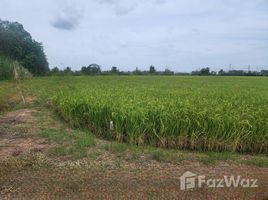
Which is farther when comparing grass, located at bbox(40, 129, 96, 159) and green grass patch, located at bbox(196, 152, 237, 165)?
grass, located at bbox(40, 129, 96, 159)

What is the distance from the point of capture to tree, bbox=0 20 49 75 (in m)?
28.8

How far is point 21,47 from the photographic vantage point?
29.6 m

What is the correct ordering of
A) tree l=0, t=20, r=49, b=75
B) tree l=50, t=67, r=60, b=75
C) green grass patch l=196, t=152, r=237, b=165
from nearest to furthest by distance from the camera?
green grass patch l=196, t=152, r=237, b=165, tree l=0, t=20, r=49, b=75, tree l=50, t=67, r=60, b=75

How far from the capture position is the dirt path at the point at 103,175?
384 centimetres

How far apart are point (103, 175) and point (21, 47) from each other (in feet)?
90.0

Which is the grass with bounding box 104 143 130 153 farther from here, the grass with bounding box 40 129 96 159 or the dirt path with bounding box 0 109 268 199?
the grass with bounding box 40 129 96 159

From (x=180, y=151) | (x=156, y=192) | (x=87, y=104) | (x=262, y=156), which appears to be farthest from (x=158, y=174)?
(x=87, y=104)

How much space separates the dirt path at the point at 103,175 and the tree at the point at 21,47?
997 inches

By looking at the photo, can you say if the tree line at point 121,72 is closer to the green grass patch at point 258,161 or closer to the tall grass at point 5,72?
the tall grass at point 5,72

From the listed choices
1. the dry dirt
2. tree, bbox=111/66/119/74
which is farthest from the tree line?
the dry dirt

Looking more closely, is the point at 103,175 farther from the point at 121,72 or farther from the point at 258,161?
the point at 121,72

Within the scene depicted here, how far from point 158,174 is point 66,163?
1200 millimetres

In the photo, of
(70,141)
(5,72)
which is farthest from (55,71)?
(70,141)

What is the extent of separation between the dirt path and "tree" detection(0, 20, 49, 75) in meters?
25.3
